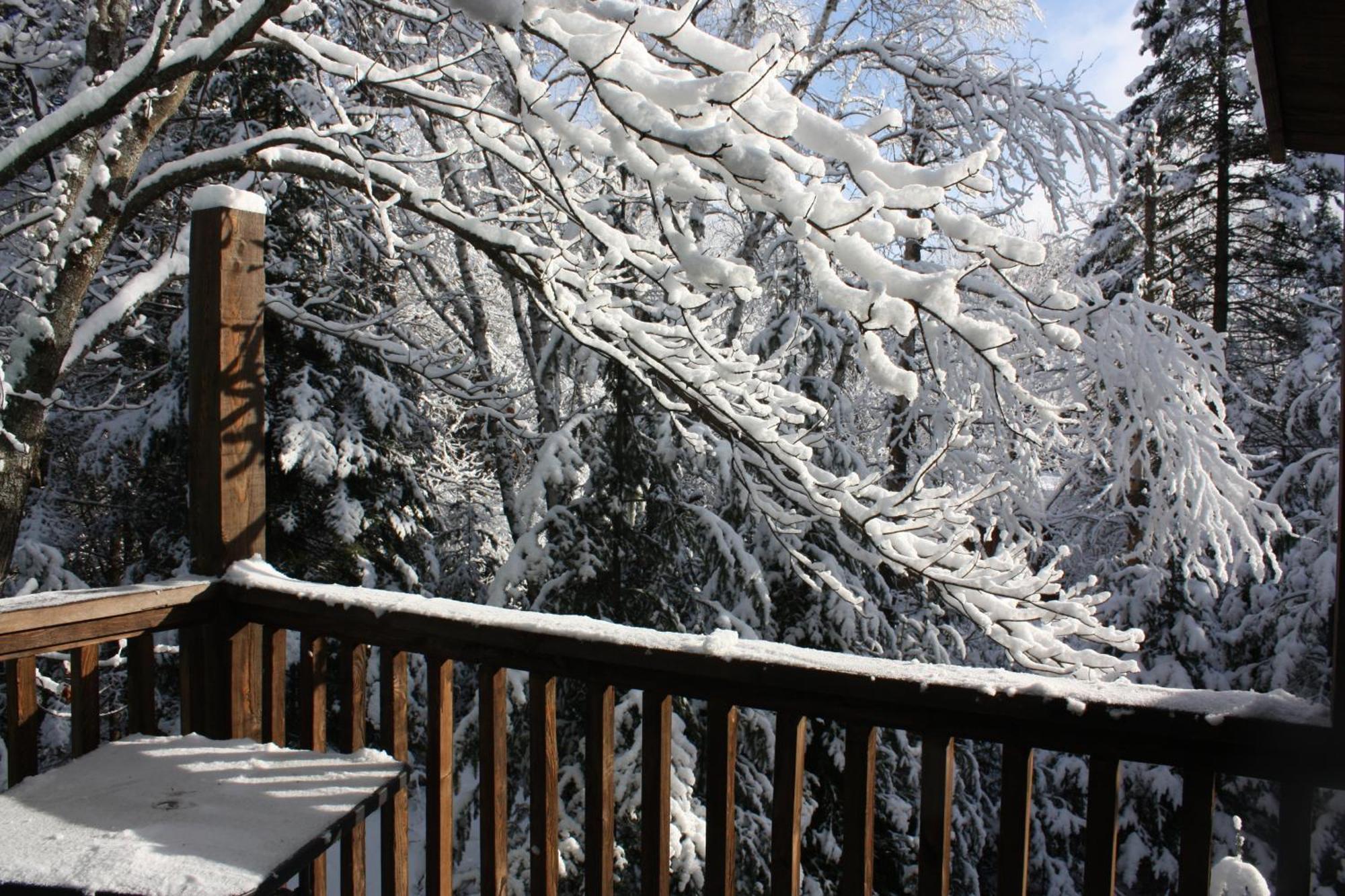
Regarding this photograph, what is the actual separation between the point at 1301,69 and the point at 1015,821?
116 cm

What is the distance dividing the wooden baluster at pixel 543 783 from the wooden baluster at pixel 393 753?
336 mm

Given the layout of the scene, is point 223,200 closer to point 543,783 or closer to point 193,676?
point 193,676

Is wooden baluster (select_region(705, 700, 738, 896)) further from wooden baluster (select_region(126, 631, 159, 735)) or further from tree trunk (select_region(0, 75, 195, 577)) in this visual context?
tree trunk (select_region(0, 75, 195, 577))

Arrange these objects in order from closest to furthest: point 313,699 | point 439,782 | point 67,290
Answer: point 439,782 → point 313,699 → point 67,290

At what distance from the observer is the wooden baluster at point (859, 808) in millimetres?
1379

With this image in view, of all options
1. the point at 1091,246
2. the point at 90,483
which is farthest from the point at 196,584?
the point at 1091,246

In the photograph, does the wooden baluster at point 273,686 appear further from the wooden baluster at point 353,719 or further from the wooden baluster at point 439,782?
the wooden baluster at point 439,782

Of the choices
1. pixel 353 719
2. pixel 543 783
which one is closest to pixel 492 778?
pixel 543 783

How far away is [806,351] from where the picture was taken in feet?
23.1

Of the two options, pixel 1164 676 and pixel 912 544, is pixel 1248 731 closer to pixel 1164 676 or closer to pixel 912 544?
pixel 912 544

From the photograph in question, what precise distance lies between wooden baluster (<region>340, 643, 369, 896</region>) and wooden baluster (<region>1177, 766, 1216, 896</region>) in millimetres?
1619

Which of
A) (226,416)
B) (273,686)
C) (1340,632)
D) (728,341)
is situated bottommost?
(273,686)

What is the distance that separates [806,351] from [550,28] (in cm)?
557

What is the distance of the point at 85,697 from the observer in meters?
2.05
